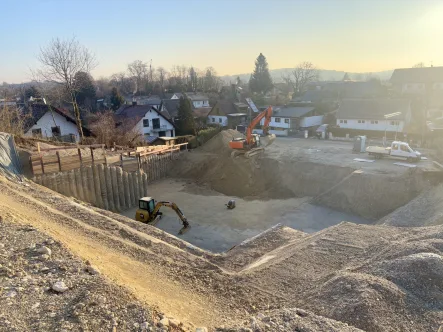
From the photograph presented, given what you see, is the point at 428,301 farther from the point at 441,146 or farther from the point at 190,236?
the point at 441,146

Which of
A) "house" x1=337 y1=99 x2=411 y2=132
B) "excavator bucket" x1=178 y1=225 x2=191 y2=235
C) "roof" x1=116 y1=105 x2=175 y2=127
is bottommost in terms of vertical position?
"excavator bucket" x1=178 y1=225 x2=191 y2=235

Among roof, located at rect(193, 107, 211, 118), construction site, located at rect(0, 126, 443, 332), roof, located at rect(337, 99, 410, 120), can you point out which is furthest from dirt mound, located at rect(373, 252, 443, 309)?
roof, located at rect(193, 107, 211, 118)

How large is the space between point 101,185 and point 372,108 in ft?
101

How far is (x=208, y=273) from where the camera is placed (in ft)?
28.3

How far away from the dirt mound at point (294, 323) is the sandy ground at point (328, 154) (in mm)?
18111

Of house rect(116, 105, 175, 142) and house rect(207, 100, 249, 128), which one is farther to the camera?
house rect(207, 100, 249, 128)

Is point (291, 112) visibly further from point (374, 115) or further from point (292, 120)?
point (374, 115)

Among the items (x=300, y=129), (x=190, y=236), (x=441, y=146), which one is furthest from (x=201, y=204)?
(x=300, y=129)

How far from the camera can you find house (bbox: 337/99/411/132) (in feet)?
114

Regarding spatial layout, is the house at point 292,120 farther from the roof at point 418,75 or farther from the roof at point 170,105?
the roof at point 418,75

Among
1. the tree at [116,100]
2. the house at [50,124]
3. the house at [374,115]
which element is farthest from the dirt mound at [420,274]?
the tree at [116,100]

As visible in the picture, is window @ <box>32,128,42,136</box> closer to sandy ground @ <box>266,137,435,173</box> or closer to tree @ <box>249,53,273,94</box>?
sandy ground @ <box>266,137,435,173</box>

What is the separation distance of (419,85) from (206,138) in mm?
38664

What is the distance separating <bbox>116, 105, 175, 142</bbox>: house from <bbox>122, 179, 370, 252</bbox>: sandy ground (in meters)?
16.1
